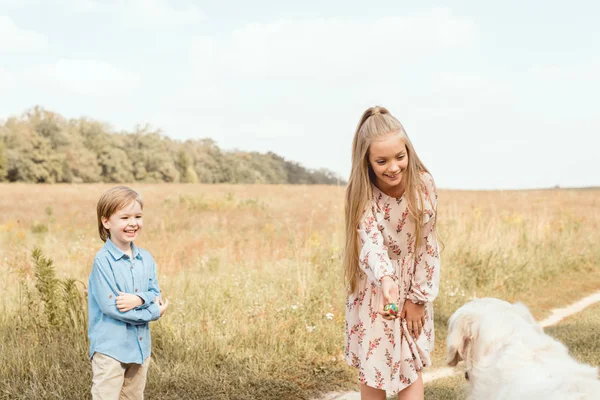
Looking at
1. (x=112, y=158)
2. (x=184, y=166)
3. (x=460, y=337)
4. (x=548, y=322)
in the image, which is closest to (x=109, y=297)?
(x=460, y=337)

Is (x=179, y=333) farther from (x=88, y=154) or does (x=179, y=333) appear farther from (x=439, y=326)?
(x=88, y=154)

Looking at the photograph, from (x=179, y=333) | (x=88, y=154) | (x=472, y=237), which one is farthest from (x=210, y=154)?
(x=179, y=333)

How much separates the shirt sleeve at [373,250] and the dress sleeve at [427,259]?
148mm

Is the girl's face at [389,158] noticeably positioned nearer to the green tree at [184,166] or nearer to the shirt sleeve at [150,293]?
the shirt sleeve at [150,293]

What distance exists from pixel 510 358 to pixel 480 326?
222 millimetres

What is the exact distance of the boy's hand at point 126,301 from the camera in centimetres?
291

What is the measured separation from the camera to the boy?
9.57 feet

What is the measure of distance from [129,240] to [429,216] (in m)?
1.67

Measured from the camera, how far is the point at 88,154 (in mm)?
46750

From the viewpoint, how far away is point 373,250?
9.11 ft

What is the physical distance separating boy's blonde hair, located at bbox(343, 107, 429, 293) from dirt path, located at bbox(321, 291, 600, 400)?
1.88m

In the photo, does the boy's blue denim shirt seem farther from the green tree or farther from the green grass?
the green tree

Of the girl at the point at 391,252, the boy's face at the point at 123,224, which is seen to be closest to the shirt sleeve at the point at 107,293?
the boy's face at the point at 123,224

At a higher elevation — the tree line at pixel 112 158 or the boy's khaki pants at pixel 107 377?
the tree line at pixel 112 158
